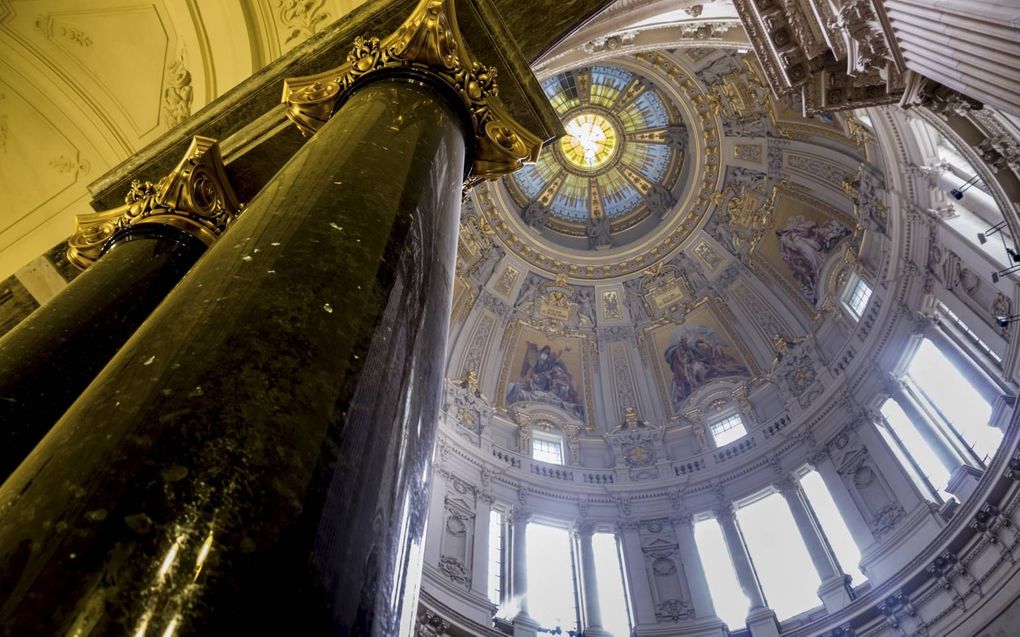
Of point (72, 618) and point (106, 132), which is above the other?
point (106, 132)

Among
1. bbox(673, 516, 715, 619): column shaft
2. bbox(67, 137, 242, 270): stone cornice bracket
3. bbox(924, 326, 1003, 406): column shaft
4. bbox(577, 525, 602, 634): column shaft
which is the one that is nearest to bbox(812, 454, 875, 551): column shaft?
bbox(673, 516, 715, 619): column shaft

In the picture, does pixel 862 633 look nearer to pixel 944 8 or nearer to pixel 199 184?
pixel 944 8

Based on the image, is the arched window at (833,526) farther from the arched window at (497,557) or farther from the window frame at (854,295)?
the arched window at (497,557)

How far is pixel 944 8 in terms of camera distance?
4344mm

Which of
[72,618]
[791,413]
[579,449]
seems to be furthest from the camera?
[579,449]

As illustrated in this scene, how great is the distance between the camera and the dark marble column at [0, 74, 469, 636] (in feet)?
2.71

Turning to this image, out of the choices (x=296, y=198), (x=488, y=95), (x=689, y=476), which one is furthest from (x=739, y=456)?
(x=296, y=198)

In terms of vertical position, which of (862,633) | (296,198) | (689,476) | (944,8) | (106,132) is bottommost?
(296,198)

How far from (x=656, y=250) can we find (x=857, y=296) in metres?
6.32

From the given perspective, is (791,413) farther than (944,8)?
Yes

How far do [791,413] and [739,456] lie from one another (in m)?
1.52

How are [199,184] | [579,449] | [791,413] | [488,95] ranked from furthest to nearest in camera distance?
[579,449], [791,413], [199,184], [488,95]

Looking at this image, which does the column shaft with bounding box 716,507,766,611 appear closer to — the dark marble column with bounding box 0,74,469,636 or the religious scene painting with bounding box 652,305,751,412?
the religious scene painting with bounding box 652,305,751,412

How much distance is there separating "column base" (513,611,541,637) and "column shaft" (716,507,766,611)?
13.3ft
